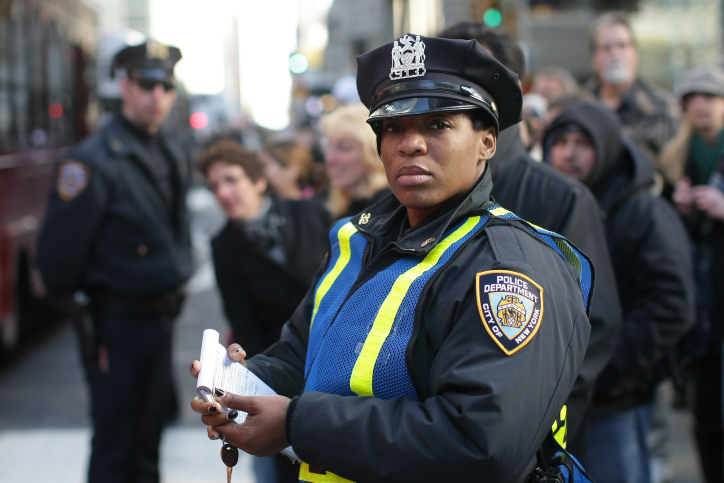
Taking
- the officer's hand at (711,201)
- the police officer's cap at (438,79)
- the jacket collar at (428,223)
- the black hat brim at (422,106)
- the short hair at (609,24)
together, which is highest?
the short hair at (609,24)

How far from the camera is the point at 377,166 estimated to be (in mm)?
3738

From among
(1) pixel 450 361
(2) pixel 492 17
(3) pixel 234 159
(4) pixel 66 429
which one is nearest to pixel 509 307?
(1) pixel 450 361

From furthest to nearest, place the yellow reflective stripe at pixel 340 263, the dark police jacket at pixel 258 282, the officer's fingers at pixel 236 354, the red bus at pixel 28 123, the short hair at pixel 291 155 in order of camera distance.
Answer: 1. the red bus at pixel 28 123
2. the short hair at pixel 291 155
3. the dark police jacket at pixel 258 282
4. the yellow reflective stripe at pixel 340 263
5. the officer's fingers at pixel 236 354

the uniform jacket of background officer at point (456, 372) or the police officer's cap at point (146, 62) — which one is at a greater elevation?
the police officer's cap at point (146, 62)

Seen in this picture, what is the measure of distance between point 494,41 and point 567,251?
1.16 metres

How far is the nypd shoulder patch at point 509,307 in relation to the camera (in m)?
1.54

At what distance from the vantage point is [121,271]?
406 centimetres

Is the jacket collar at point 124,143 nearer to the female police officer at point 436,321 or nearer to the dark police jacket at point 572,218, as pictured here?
the dark police jacket at point 572,218

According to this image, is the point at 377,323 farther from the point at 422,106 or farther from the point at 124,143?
the point at 124,143

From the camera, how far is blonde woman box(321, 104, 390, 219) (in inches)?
147

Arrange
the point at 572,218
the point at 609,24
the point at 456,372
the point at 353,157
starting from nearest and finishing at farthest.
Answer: the point at 456,372, the point at 572,218, the point at 353,157, the point at 609,24

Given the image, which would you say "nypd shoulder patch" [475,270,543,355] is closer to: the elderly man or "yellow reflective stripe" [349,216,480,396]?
"yellow reflective stripe" [349,216,480,396]

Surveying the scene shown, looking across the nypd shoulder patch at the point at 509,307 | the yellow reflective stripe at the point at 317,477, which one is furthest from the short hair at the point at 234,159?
the nypd shoulder patch at the point at 509,307

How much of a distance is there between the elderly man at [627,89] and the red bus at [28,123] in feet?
17.6
